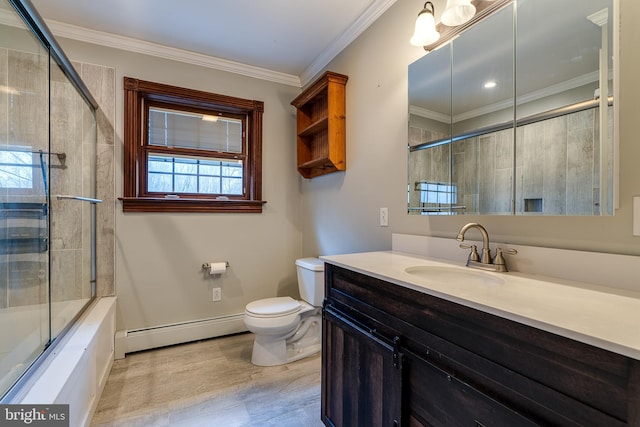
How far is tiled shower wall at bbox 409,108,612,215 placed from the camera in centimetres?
94

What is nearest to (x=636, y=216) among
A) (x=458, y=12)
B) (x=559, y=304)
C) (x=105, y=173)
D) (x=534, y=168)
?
(x=534, y=168)

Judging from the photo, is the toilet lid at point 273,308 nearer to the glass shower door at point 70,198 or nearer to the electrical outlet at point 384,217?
the electrical outlet at point 384,217

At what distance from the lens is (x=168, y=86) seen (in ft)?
7.76

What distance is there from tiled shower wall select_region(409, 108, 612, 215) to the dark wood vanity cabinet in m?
0.57

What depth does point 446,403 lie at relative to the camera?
83cm

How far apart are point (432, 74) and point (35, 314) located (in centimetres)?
243

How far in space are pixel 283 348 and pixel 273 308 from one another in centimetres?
31

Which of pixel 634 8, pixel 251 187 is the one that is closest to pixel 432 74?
pixel 634 8

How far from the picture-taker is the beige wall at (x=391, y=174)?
→ 87cm

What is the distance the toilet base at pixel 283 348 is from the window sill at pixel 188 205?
3.67 ft

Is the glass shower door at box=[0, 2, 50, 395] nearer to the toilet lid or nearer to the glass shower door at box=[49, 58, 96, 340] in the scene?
the glass shower door at box=[49, 58, 96, 340]

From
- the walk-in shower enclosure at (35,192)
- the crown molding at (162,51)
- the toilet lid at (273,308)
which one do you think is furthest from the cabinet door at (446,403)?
the crown molding at (162,51)

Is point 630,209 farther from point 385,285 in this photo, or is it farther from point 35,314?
point 35,314

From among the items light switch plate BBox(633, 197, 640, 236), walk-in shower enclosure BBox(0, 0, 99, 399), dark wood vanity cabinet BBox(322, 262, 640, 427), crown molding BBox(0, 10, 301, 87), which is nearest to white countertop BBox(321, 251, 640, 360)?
dark wood vanity cabinet BBox(322, 262, 640, 427)
